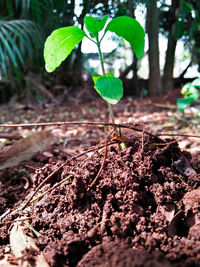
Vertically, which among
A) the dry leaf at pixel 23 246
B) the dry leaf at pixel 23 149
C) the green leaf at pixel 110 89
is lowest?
the dry leaf at pixel 23 246

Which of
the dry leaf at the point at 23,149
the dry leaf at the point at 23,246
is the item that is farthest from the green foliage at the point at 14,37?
the dry leaf at the point at 23,246

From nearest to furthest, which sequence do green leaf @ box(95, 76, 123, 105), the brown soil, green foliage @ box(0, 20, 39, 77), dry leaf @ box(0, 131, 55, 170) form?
the brown soil → green leaf @ box(95, 76, 123, 105) → dry leaf @ box(0, 131, 55, 170) → green foliage @ box(0, 20, 39, 77)

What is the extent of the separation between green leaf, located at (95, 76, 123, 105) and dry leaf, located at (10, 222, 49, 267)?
1.44ft

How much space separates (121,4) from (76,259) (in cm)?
90

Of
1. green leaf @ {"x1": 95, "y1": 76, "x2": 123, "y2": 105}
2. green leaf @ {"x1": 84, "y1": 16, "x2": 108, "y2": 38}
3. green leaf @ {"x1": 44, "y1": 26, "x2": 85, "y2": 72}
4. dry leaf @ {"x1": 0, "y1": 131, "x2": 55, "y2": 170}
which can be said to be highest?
green leaf @ {"x1": 84, "y1": 16, "x2": 108, "y2": 38}

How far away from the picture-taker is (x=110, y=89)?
669 mm

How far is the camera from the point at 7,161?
1.26 m

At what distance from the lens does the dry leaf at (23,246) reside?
1.83 feet

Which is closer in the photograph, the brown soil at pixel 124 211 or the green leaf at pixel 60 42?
the brown soil at pixel 124 211

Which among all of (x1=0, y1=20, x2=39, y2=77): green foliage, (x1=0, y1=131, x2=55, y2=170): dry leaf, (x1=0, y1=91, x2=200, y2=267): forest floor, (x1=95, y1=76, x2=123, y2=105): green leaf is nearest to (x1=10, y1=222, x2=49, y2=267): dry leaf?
(x1=0, y1=91, x2=200, y2=267): forest floor

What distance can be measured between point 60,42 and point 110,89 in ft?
0.71

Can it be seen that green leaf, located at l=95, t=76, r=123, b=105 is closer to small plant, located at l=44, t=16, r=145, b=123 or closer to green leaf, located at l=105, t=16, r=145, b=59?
small plant, located at l=44, t=16, r=145, b=123

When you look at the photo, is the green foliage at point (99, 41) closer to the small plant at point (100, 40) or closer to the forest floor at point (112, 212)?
the small plant at point (100, 40)

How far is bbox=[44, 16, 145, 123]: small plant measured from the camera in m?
0.67
